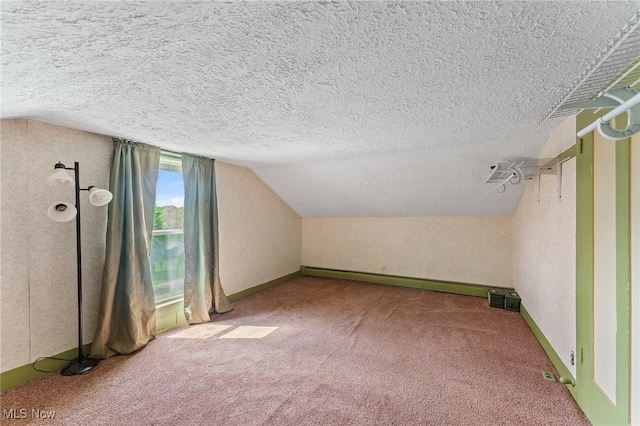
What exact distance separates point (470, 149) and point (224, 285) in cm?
341

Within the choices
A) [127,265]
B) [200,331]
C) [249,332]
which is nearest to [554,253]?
[249,332]

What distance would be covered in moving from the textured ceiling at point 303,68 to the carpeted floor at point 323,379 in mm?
1929

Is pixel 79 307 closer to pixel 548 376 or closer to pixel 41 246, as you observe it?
pixel 41 246

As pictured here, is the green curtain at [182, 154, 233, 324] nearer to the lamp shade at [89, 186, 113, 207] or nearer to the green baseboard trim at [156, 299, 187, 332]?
the green baseboard trim at [156, 299, 187, 332]

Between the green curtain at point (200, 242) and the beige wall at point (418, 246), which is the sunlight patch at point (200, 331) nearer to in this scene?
the green curtain at point (200, 242)

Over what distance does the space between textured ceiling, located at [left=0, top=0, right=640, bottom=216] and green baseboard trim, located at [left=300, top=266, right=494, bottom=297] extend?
2231 millimetres

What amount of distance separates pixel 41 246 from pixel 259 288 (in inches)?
101

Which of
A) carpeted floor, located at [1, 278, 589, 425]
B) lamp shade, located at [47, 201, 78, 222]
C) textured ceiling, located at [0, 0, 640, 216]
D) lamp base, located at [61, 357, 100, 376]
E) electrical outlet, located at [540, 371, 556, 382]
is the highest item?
textured ceiling, located at [0, 0, 640, 216]

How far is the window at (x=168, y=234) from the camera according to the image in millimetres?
2852

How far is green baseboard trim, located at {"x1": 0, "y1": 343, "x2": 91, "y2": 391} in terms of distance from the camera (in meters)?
1.76

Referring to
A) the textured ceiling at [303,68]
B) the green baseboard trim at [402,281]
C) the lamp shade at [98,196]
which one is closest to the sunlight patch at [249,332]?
the lamp shade at [98,196]

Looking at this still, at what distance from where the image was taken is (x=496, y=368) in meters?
2.02

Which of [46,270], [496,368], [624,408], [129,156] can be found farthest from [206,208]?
[624,408]

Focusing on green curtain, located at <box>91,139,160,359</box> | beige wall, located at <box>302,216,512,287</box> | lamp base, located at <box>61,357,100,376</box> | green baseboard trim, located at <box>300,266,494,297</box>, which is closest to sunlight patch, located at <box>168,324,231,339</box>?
green curtain, located at <box>91,139,160,359</box>
